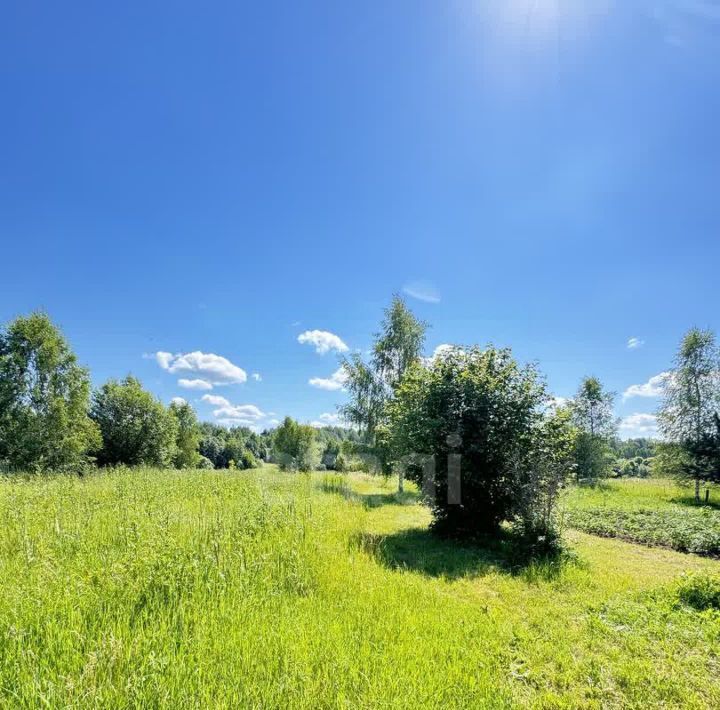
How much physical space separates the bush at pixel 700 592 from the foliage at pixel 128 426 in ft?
106

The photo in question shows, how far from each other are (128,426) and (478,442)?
99.0ft

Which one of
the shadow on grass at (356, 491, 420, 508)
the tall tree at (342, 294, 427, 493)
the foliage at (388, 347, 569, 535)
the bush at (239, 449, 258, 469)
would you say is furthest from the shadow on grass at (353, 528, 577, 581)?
the bush at (239, 449, 258, 469)

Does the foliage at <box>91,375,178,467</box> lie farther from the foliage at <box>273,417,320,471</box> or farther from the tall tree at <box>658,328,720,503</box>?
the tall tree at <box>658,328,720,503</box>

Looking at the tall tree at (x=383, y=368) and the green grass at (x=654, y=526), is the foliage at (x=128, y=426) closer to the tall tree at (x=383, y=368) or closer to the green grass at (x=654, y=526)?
the tall tree at (x=383, y=368)

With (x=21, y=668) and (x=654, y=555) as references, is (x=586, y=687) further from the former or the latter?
(x=654, y=555)

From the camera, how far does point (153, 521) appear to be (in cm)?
581

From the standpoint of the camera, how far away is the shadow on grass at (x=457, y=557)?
21.7ft

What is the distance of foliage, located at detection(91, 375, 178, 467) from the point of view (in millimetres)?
29422

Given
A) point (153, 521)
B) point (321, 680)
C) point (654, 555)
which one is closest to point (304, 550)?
point (153, 521)

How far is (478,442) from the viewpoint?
29.4 ft

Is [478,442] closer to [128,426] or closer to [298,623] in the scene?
[298,623]

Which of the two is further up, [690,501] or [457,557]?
[457,557]

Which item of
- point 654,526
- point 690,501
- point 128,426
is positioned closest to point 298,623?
point 654,526

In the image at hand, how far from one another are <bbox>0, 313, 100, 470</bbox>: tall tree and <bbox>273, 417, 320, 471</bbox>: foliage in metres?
17.7
